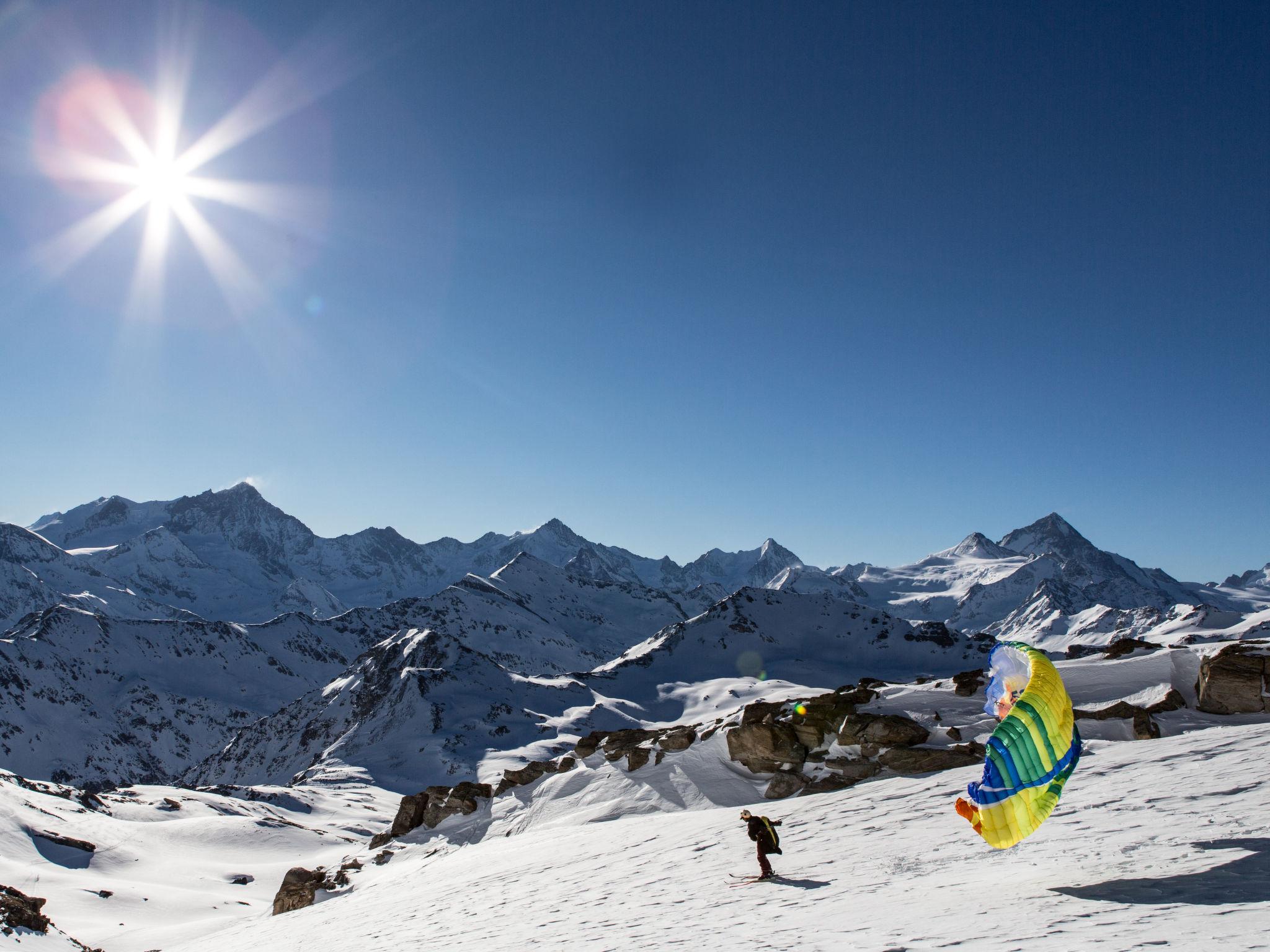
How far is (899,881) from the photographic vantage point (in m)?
12.8

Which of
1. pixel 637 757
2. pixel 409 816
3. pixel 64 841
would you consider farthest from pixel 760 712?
pixel 64 841

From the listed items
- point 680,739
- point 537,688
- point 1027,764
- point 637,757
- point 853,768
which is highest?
point 537,688

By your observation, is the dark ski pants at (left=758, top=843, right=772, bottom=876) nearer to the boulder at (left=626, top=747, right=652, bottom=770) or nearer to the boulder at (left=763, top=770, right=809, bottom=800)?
the boulder at (left=763, top=770, right=809, bottom=800)

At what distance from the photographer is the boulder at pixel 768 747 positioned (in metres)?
28.3

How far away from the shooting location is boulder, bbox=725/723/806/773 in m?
28.3

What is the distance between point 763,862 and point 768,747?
14374mm

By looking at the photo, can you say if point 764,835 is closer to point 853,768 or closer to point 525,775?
point 853,768

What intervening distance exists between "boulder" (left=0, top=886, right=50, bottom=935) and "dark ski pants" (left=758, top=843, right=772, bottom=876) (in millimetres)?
20137

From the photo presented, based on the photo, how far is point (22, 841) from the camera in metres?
46.4

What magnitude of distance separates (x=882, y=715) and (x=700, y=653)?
143694 mm

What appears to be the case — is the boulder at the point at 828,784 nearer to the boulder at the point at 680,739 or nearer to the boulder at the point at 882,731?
the boulder at the point at 882,731

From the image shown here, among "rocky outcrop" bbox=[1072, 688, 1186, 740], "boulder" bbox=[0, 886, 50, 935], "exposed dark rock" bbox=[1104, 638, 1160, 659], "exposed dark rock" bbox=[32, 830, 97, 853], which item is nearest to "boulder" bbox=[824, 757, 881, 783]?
"rocky outcrop" bbox=[1072, 688, 1186, 740]

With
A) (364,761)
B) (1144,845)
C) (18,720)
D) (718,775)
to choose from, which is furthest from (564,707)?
(18,720)

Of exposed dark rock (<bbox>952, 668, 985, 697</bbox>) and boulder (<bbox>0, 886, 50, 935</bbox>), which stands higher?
exposed dark rock (<bbox>952, 668, 985, 697</bbox>)
